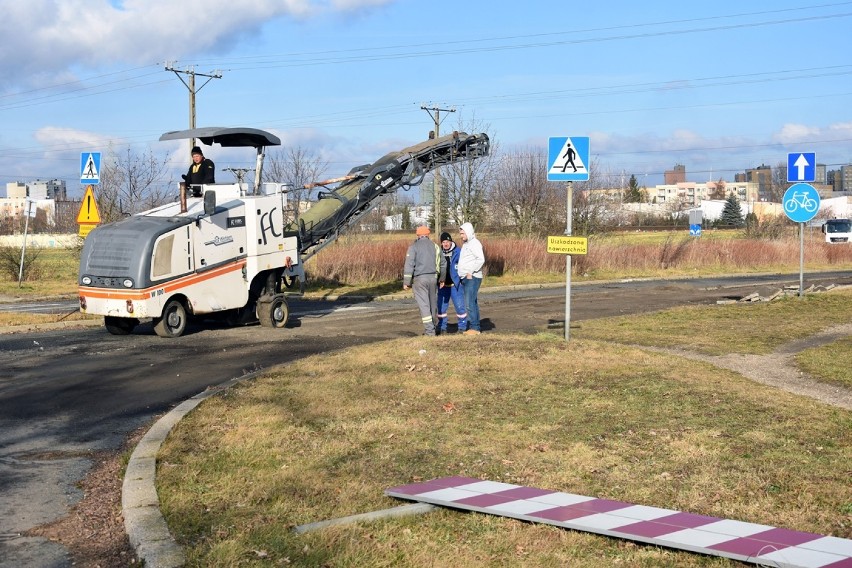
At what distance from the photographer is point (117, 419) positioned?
959 centimetres

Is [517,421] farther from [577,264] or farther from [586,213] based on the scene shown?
[586,213]

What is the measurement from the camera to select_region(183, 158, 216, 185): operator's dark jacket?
59.0 feet

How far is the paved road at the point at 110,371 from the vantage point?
22.6 ft

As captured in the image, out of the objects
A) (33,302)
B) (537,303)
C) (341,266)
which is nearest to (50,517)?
(537,303)

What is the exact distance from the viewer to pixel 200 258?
16.7 meters

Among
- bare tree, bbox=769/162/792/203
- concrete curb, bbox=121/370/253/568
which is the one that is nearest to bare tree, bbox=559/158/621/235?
concrete curb, bbox=121/370/253/568

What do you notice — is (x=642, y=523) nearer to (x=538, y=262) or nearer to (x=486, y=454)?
(x=486, y=454)

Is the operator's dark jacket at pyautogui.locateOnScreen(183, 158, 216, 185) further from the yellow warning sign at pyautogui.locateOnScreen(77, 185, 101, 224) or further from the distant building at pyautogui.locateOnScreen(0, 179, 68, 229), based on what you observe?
the distant building at pyautogui.locateOnScreen(0, 179, 68, 229)

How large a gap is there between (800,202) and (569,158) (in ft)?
32.0

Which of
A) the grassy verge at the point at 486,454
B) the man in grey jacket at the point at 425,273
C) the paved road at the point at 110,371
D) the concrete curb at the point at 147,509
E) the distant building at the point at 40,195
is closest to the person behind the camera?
the concrete curb at the point at 147,509

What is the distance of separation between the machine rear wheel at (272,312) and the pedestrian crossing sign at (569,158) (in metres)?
6.46

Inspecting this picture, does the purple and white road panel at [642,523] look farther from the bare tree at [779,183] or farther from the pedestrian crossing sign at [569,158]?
the bare tree at [779,183]

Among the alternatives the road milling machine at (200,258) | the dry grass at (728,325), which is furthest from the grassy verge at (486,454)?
the road milling machine at (200,258)

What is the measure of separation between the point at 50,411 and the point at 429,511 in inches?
219
